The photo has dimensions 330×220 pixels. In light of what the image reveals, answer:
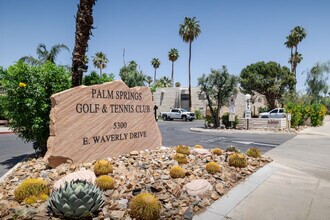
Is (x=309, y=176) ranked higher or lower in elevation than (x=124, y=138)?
lower

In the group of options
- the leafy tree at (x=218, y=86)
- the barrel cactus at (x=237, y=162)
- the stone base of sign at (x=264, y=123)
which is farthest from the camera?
the leafy tree at (x=218, y=86)

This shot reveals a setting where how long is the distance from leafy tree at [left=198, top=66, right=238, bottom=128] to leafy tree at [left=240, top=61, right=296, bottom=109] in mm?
23580

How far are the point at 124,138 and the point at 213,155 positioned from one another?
271 centimetres

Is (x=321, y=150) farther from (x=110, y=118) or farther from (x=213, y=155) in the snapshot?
(x=110, y=118)

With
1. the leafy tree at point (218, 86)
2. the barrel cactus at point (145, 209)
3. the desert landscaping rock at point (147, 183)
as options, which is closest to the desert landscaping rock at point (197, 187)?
the desert landscaping rock at point (147, 183)

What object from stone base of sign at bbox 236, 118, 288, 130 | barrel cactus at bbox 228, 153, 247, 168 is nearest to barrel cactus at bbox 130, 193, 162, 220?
barrel cactus at bbox 228, 153, 247, 168

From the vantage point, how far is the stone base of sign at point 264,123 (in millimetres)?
20625

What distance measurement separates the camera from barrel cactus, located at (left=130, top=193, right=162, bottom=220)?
4.02 metres

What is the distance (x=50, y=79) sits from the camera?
8109 millimetres

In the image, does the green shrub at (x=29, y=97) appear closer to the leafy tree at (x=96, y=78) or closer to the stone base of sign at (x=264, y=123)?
the leafy tree at (x=96, y=78)

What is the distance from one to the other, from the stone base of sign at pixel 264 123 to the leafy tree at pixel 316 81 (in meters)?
26.4

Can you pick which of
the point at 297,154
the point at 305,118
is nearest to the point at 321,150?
the point at 297,154

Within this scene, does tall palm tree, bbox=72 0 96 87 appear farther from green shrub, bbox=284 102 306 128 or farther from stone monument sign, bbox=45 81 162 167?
green shrub, bbox=284 102 306 128

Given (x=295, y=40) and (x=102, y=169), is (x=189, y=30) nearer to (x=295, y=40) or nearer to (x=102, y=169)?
(x=295, y=40)
